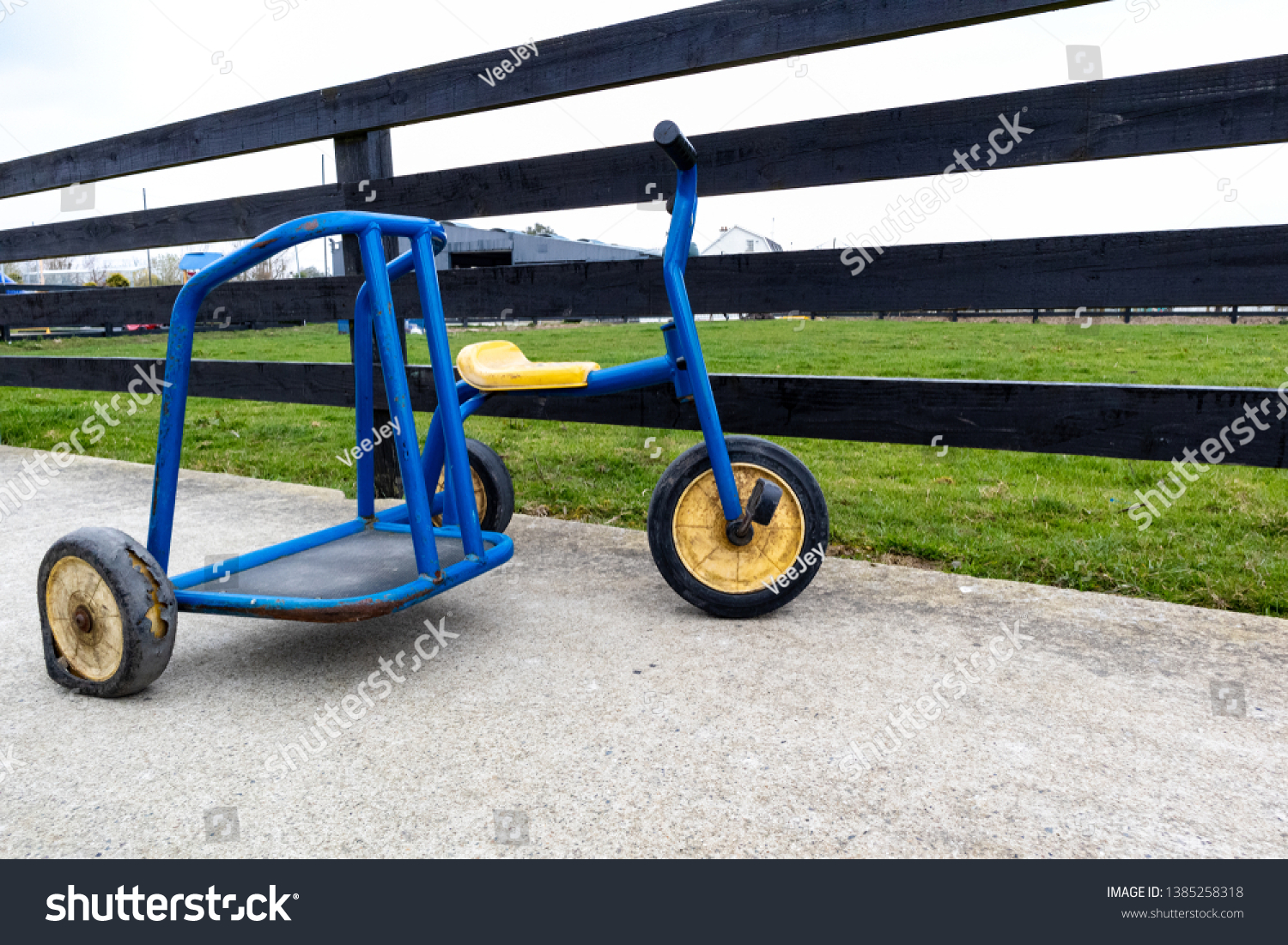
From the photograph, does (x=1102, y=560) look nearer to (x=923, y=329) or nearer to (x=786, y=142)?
(x=786, y=142)

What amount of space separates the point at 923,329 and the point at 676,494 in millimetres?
11673

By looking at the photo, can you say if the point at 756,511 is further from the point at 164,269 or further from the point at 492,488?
the point at 164,269

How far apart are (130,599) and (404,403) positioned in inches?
28.2

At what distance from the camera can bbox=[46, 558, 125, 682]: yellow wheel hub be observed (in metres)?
1.91

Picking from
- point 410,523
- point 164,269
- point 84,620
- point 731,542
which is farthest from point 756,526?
point 164,269

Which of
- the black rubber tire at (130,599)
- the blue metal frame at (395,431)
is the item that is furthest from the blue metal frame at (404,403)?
the black rubber tire at (130,599)

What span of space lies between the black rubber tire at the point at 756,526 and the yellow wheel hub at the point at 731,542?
15mm

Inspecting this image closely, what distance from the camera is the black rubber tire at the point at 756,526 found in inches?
94.8

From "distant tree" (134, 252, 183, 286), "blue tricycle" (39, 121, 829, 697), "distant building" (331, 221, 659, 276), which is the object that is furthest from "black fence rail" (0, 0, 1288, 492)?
"distant tree" (134, 252, 183, 286)

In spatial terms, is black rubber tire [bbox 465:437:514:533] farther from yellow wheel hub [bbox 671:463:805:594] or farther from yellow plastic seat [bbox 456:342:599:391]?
yellow wheel hub [bbox 671:463:805:594]

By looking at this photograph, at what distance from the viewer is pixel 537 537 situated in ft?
10.8

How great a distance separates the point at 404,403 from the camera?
6.86 ft
